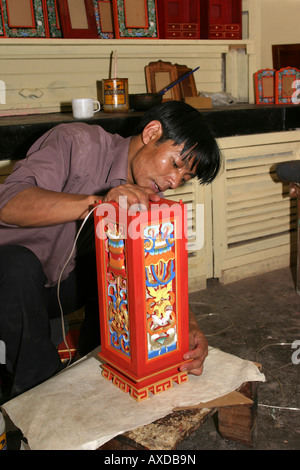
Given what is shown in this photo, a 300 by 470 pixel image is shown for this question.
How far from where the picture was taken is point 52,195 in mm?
1263

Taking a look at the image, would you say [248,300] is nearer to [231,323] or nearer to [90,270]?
[231,323]

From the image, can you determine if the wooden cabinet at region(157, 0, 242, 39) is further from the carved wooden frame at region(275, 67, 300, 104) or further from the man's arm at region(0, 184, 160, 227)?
the man's arm at region(0, 184, 160, 227)

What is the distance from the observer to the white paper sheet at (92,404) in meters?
1.06

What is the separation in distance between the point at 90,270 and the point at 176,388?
584 mm

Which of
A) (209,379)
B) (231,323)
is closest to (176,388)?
(209,379)

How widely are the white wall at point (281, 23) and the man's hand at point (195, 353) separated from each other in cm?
289

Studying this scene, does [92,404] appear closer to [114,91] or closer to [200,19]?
[114,91]

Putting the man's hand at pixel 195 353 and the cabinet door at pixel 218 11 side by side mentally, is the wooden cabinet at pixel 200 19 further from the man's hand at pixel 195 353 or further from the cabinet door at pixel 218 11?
the man's hand at pixel 195 353

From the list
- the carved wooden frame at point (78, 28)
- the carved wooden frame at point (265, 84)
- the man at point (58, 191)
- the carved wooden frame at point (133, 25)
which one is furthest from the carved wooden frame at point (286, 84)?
the man at point (58, 191)

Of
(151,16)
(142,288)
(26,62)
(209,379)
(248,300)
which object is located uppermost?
(151,16)

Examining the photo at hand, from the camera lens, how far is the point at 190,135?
1.39 metres

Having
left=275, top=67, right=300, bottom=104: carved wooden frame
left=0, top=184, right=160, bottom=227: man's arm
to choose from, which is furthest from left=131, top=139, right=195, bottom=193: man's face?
left=275, top=67, right=300, bottom=104: carved wooden frame

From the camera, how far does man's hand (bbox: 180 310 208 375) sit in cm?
126

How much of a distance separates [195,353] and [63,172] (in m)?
0.60
